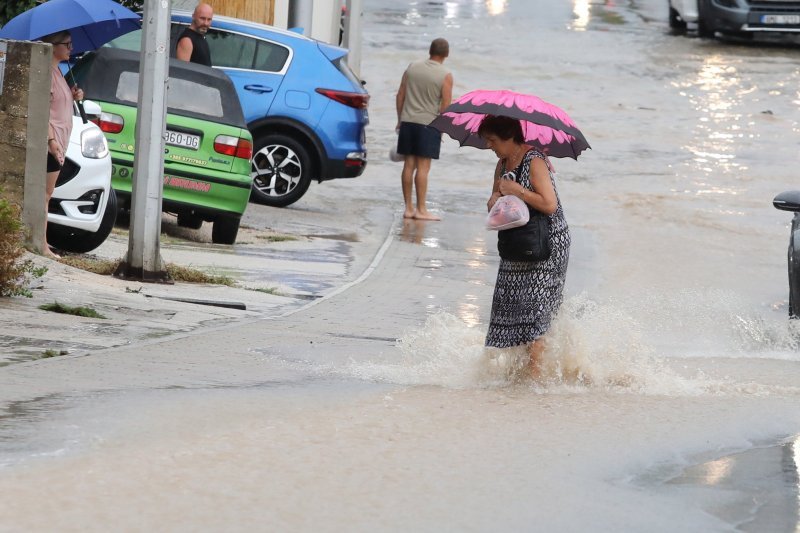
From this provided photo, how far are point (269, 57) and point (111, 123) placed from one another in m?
3.54

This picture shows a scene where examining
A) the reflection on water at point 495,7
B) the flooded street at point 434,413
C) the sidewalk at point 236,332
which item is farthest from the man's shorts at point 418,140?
the reflection on water at point 495,7

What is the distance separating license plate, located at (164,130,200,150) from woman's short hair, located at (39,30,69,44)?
2042 mm

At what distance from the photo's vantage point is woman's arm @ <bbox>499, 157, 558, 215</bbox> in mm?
7039

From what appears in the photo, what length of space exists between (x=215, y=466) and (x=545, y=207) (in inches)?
95.5

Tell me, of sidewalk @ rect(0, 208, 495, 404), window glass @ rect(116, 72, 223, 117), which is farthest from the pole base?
window glass @ rect(116, 72, 223, 117)

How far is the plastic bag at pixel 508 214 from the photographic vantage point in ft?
22.9

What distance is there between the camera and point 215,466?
5.27 metres

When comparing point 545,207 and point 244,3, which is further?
point 244,3

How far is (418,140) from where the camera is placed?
629 inches

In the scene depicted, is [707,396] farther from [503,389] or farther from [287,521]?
[287,521]

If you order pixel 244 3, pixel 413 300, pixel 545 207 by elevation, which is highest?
pixel 244 3

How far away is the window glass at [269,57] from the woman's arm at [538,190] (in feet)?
29.5

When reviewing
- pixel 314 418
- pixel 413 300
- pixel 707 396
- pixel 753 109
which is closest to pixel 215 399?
pixel 314 418

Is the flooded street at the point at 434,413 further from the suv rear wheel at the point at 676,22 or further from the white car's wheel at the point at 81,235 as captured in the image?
the suv rear wheel at the point at 676,22
